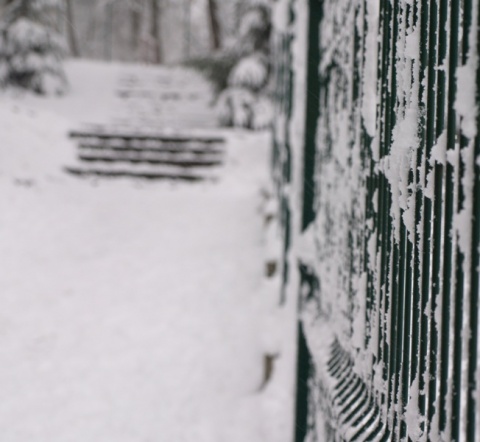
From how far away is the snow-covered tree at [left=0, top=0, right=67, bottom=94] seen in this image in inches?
418

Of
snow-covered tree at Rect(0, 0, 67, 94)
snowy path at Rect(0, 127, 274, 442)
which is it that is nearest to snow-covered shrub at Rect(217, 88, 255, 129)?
snowy path at Rect(0, 127, 274, 442)

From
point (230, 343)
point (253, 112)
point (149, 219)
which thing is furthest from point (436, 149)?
point (253, 112)

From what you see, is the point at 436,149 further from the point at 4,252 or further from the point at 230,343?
the point at 4,252

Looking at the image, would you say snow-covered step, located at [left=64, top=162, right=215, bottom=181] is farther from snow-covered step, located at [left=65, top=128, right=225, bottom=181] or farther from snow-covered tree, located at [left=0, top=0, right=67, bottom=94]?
snow-covered tree, located at [left=0, top=0, right=67, bottom=94]

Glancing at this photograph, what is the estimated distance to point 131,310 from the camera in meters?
4.22

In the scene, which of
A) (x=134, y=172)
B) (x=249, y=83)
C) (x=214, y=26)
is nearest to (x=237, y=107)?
(x=249, y=83)

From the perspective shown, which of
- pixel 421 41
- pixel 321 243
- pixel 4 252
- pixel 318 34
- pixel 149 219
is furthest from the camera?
pixel 149 219

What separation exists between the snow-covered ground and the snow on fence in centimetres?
100

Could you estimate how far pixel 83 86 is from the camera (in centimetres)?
1238

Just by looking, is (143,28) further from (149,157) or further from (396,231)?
(396,231)

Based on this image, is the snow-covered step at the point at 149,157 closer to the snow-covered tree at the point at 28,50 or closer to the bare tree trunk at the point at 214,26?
the snow-covered tree at the point at 28,50

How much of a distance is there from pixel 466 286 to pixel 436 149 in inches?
8.9

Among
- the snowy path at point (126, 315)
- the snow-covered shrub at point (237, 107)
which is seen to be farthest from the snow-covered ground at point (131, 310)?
the snow-covered shrub at point (237, 107)

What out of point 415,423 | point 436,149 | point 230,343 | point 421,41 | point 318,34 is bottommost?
point 230,343
